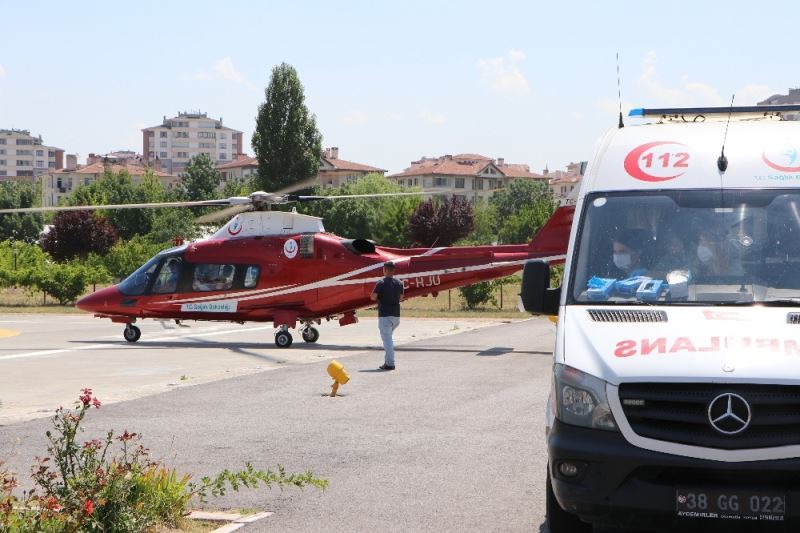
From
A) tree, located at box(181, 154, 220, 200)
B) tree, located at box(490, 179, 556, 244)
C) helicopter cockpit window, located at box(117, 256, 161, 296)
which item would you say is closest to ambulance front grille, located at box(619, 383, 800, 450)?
helicopter cockpit window, located at box(117, 256, 161, 296)

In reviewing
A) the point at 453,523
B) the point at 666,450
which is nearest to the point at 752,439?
the point at 666,450

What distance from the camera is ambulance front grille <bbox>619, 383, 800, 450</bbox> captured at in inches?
236

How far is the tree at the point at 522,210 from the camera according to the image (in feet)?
250

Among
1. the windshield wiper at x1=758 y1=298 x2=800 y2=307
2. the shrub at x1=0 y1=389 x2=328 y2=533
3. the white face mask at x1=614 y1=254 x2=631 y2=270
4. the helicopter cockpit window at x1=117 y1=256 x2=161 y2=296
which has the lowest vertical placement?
the shrub at x1=0 y1=389 x2=328 y2=533

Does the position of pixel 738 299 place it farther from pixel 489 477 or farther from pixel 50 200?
pixel 50 200

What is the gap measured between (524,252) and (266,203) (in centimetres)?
570

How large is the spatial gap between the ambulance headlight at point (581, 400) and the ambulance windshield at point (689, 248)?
97 centimetres

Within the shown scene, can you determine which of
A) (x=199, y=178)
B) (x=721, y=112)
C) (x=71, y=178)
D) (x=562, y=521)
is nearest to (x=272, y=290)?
(x=721, y=112)

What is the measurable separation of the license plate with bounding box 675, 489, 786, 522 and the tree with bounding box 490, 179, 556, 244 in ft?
215

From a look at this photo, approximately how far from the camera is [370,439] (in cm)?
1128

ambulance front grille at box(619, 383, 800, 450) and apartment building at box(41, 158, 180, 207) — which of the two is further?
apartment building at box(41, 158, 180, 207)

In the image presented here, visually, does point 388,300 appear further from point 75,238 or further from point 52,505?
point 75,238

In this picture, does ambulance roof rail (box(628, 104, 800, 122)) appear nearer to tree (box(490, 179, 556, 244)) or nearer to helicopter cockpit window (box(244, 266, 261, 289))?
helicopter cockpit window (box(244, 266, 261, 289))

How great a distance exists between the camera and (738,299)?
7023 millimetres
